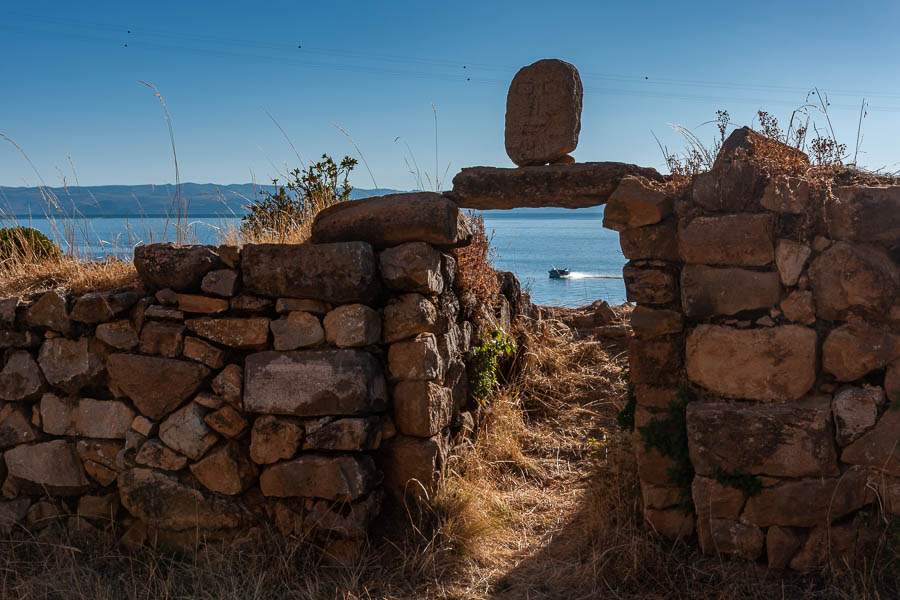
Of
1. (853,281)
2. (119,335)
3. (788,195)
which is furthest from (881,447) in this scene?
(119,335)

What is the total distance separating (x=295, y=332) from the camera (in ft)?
12.7

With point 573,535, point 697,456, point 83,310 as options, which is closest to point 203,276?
point 83,310

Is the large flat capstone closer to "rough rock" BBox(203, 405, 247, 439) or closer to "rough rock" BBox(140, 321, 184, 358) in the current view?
"rough rock" BBox(203, 405, 247, 439)

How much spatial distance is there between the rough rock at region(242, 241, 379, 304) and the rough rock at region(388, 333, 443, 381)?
351 millimetres

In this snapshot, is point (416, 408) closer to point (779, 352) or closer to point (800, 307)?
point (779, 352)

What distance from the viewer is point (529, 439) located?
Answer: 217 inches

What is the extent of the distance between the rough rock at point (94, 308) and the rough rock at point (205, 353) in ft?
1.67

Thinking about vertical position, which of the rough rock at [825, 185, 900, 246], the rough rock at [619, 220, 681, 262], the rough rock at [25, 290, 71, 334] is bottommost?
the rough rock at [25, 290, 71, 334]

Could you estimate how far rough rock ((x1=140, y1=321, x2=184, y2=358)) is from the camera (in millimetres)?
3943

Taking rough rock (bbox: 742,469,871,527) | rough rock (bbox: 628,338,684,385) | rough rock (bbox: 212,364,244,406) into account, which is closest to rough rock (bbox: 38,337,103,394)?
rough rock (bbox: 212,364,244,406)

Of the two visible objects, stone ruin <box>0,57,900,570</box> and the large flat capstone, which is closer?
stone ruin <box>0,57,900,570</box>

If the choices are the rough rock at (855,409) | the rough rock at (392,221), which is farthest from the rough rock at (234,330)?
Result: the rough rock at (855,409)

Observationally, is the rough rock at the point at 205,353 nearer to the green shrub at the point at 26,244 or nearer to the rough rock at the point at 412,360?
the rough rock at the point at 412,360

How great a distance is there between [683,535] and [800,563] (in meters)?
0.53
